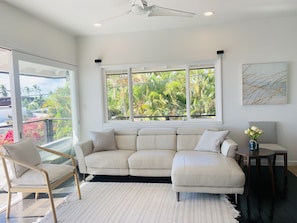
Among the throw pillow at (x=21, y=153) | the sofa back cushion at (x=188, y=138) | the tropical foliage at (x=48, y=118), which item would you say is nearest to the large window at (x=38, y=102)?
the tropical foliage at (x=48, y=118)

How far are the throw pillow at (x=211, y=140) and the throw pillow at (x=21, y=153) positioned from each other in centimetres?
255

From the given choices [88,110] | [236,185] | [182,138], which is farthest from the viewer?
[88,110]

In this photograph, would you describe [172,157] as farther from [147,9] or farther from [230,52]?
[230,52]

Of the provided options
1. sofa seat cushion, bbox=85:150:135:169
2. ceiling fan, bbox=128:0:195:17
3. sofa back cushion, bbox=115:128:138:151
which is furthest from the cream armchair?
ceiling fan, bbox=128:0:195:17

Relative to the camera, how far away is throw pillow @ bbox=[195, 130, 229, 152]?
146 inches

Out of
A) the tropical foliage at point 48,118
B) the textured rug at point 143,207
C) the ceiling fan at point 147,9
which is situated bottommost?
the textured rug at point 143,207

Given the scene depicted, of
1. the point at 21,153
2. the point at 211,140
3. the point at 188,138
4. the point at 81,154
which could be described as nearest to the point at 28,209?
the point at 21,153

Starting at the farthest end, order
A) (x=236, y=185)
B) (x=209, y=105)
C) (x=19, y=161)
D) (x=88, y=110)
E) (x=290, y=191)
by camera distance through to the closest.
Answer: (x=88, y=110), (x=209, y=105), (x=290, y=191), (x=236, y=185), (x=19, y=161)

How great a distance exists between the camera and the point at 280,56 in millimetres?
4223

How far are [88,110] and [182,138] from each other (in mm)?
2213

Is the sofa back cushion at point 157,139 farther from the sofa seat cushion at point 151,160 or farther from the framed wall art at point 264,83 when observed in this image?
the framed wall art at point 264,83

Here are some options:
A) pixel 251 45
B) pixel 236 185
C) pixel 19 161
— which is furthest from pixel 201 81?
pixel 19 161

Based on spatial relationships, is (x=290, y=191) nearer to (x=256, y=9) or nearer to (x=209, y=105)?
(x=209, y=105)

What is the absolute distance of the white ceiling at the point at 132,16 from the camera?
323cm
